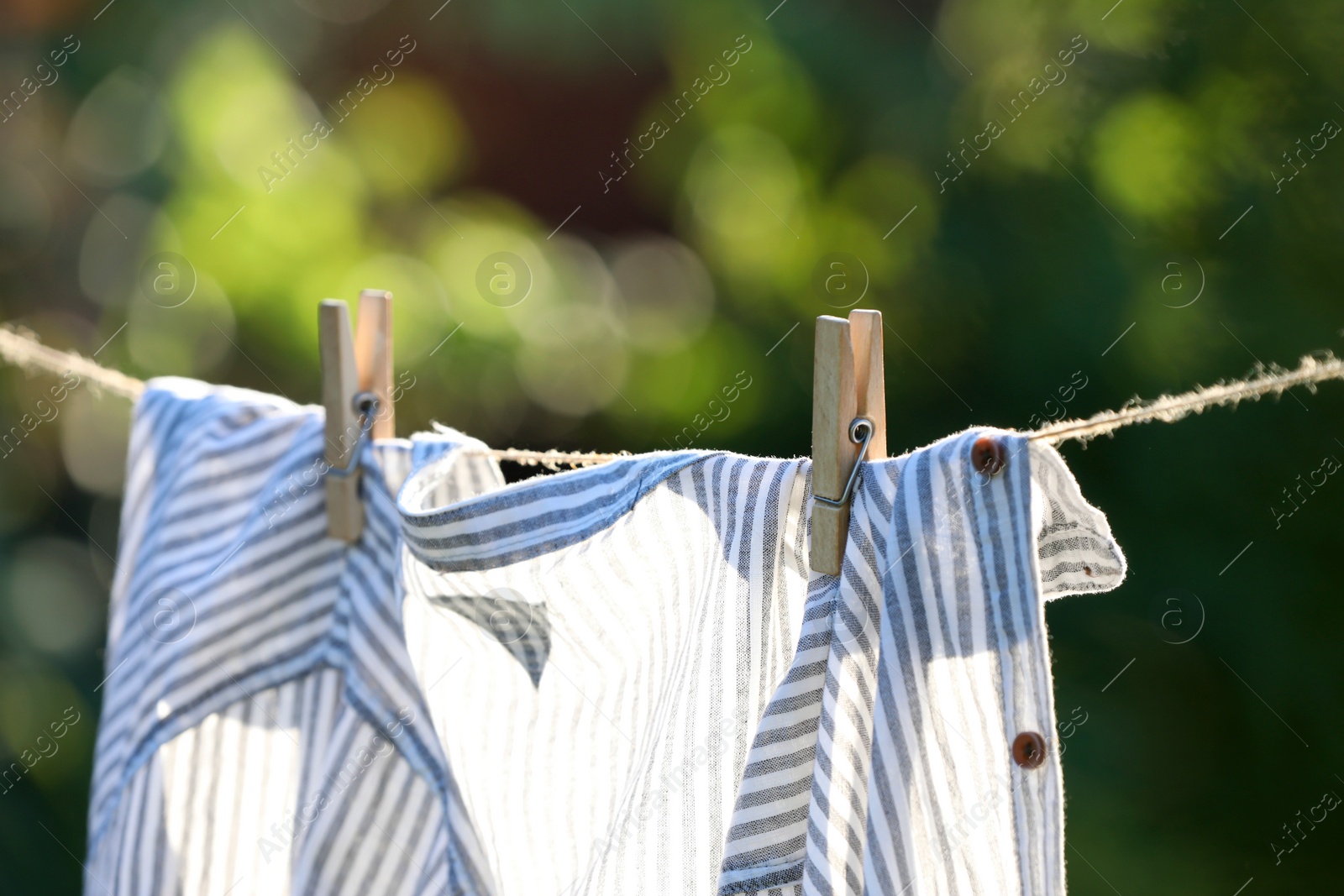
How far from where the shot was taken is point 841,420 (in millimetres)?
479

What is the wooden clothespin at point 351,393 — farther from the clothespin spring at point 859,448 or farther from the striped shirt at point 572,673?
the clothespin spring at point 859,448

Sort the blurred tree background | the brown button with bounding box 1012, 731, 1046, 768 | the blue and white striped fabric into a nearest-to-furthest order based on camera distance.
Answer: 1. the brown button with bounding box 1012, 731, 1046, 768
2. the blue and white striped fabric
3. the blurred tree background

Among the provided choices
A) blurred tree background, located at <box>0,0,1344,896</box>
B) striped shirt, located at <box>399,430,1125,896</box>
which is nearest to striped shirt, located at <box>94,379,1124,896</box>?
striped shirt, located at <box>399,430,1125,896</box>

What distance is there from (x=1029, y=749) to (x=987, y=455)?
0.12 m

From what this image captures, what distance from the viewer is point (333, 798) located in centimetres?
64

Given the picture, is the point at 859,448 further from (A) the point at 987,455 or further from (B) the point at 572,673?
(B) the point at 572,673

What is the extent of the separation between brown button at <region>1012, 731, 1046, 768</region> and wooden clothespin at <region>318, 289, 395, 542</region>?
1.37ft

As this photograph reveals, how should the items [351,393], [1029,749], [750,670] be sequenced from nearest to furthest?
[1029,749] → [750,670] → [351,393]

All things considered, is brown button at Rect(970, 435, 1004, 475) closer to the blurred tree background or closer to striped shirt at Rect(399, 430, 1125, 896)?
striped shirt at Rect(399, 430, 1125, 896)

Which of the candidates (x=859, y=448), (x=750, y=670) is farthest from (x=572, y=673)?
(x=859, y=448)

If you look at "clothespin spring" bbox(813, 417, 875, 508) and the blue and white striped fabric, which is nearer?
"clothespin spring" bbox(813, 417, 875, 508)

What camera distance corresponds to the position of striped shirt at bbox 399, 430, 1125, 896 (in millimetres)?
450

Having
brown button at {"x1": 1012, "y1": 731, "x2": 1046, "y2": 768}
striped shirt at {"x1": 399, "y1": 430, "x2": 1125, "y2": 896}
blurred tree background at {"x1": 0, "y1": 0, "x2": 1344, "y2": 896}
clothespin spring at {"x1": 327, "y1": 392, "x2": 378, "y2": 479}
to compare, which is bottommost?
brown button at {"x1": 1012, "y1": 731, "x2": 1046, "y2": 768}

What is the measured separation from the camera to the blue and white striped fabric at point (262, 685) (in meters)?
0.65
